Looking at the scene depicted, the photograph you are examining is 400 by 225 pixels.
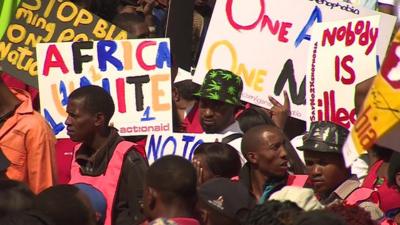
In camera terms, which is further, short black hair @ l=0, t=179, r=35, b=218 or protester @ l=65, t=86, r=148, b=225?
protester @ l=65, t=86, r=148, b=225

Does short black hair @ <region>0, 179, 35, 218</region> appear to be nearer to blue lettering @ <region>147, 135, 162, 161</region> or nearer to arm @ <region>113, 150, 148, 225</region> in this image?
arm @ <region>113, 150, 148, 225</region>

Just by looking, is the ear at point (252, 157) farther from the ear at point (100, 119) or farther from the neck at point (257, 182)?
the ear at point (100, 119)

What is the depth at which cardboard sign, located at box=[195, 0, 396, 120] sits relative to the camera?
10.4m

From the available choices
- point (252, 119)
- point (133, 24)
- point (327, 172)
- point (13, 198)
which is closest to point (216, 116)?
point (252, 119)

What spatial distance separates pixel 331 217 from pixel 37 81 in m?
5.23

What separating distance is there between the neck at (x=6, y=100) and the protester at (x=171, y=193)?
1893 mm

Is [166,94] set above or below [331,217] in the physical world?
below

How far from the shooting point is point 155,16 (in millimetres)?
12352

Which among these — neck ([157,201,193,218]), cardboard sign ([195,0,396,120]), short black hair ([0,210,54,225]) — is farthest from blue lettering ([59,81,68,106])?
short black hair ([0,210,54,225])

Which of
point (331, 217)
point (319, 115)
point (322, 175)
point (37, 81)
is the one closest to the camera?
point (331, 217)

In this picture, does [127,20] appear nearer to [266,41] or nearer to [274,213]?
[266,41]

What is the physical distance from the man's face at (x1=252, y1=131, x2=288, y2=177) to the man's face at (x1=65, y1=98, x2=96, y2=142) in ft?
3.17

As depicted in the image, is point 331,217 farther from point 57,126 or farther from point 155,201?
point 57,126

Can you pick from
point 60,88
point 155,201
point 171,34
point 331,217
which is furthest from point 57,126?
point 331,217
